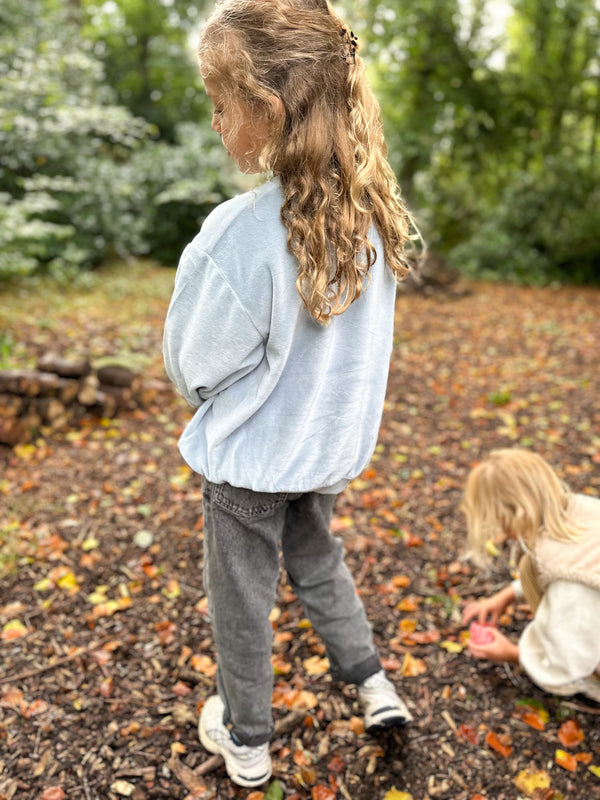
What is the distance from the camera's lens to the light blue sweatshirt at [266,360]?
4.53 feet

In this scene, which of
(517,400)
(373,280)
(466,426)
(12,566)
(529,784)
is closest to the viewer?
(373,280)

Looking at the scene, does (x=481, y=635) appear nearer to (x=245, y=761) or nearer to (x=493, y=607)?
(x=493, y=607)

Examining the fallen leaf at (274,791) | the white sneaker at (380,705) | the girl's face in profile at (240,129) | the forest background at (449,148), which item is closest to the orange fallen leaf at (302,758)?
the fallen leaf at (274,791)

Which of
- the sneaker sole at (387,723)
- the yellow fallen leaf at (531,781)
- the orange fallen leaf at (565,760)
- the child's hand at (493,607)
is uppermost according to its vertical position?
the child's hand at (493,607)

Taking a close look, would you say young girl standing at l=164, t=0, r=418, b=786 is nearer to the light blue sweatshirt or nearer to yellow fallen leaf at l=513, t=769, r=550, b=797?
the light blue sweatshirt

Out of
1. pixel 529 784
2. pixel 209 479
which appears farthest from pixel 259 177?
pixel 529 784

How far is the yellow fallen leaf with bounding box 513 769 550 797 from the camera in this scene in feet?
6.68

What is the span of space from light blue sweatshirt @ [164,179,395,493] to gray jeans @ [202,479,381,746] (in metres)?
0.14

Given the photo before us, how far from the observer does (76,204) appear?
353 inches

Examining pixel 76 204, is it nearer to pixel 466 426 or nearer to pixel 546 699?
pixel 466 426

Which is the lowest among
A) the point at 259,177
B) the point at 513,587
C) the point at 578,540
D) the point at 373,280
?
the point at 513,587

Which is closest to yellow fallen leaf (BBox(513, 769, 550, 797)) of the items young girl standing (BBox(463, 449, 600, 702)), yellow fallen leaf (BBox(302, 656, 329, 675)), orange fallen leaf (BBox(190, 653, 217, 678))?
young girl standing (BBox(463, 449, 600, 702))

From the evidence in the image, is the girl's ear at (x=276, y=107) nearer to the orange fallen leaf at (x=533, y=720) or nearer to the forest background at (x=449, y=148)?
the orange fallen leaf at (x=533, y=720)

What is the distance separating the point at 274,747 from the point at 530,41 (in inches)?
484
